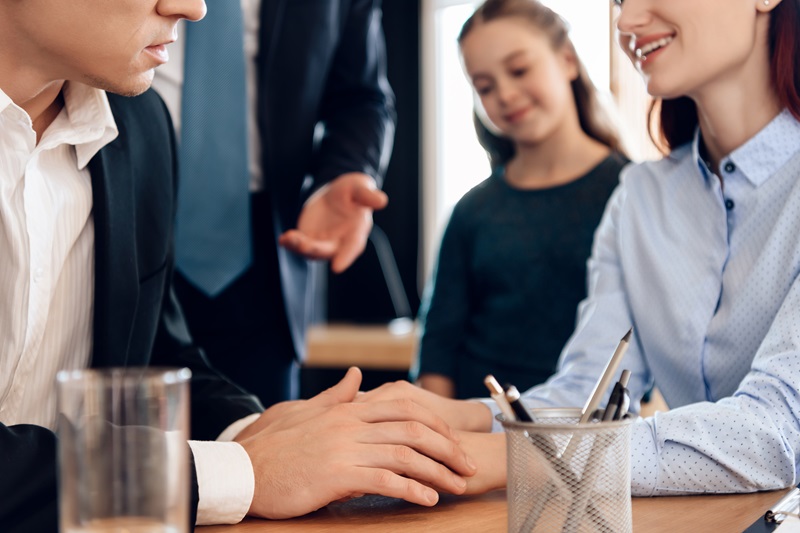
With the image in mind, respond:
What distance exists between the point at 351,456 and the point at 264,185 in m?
1.23

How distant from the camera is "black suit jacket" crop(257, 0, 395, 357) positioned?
85.4 inches

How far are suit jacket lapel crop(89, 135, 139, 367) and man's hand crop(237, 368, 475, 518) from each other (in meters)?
0.33

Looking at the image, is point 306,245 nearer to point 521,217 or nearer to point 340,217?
point 340,217

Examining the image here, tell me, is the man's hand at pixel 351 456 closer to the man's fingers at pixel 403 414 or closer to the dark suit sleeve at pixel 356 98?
the man's fingers at pixel 403 414

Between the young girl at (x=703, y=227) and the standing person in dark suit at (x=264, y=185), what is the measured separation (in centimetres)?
59

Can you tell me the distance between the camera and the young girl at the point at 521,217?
2.37 m

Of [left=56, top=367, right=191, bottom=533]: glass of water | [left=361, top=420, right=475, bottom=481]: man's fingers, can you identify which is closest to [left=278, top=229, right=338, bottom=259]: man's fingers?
[left=361, top=420, right=475, bottom=481]: man's fingers

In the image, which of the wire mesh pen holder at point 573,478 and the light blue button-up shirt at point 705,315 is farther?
the light blue button-up shirt at point 705,315

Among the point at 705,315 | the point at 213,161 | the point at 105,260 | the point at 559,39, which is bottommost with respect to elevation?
the point at 705,315

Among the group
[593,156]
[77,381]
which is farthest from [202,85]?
[77,381]

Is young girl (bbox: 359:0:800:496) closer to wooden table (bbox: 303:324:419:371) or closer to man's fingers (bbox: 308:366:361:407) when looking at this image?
man's fingers (bbox: 308:366:361:407)

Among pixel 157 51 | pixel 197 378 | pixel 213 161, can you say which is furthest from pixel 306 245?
pixel 157 51

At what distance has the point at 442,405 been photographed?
4.32 ft

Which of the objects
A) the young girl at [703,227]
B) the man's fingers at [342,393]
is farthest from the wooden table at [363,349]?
the man's fingers at [342,393]
